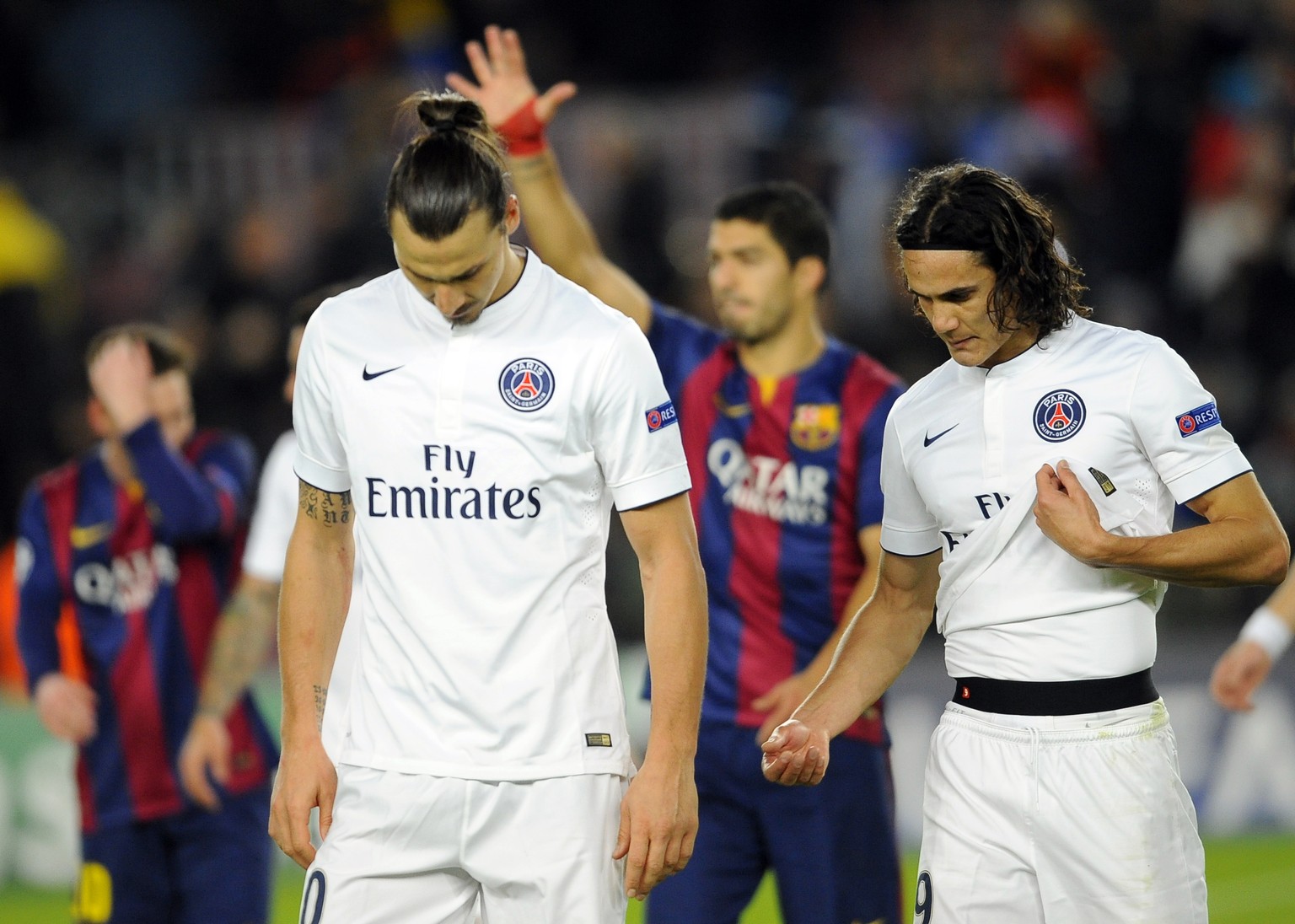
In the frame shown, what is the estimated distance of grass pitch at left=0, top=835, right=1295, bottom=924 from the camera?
831cm

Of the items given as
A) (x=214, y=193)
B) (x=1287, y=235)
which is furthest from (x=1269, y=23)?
(x=214, y=193)

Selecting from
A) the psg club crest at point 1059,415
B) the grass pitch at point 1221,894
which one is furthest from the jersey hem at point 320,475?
the grass pitch at point 1221,894

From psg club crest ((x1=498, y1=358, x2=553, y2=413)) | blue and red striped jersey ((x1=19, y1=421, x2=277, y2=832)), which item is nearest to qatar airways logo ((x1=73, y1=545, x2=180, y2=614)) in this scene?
blue and red striped jersey ((x1=19, y1=421, x2=277, y2=832))

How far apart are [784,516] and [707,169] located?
27.0ft

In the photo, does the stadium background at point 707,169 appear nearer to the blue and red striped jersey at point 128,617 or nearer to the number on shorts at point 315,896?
the blue and red striped jersey at point 128,617

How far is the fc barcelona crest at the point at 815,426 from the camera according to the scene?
5336 millimetres

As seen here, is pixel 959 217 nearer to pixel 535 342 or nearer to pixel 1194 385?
pixel 1194 385

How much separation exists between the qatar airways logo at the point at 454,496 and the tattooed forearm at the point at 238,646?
2.14 meters

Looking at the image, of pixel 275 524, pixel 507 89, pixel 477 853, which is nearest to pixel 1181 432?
pixel 477 853

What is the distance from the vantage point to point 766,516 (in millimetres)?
5355

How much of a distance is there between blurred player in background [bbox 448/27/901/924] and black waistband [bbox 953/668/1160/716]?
44.9 inches

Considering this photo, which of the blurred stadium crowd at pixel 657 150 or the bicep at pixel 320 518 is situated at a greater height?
the blurred stadium crowd at pixel 657 150

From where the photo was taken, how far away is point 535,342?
3812mm

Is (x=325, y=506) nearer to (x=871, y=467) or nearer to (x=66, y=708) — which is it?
(x=871, y=467)
